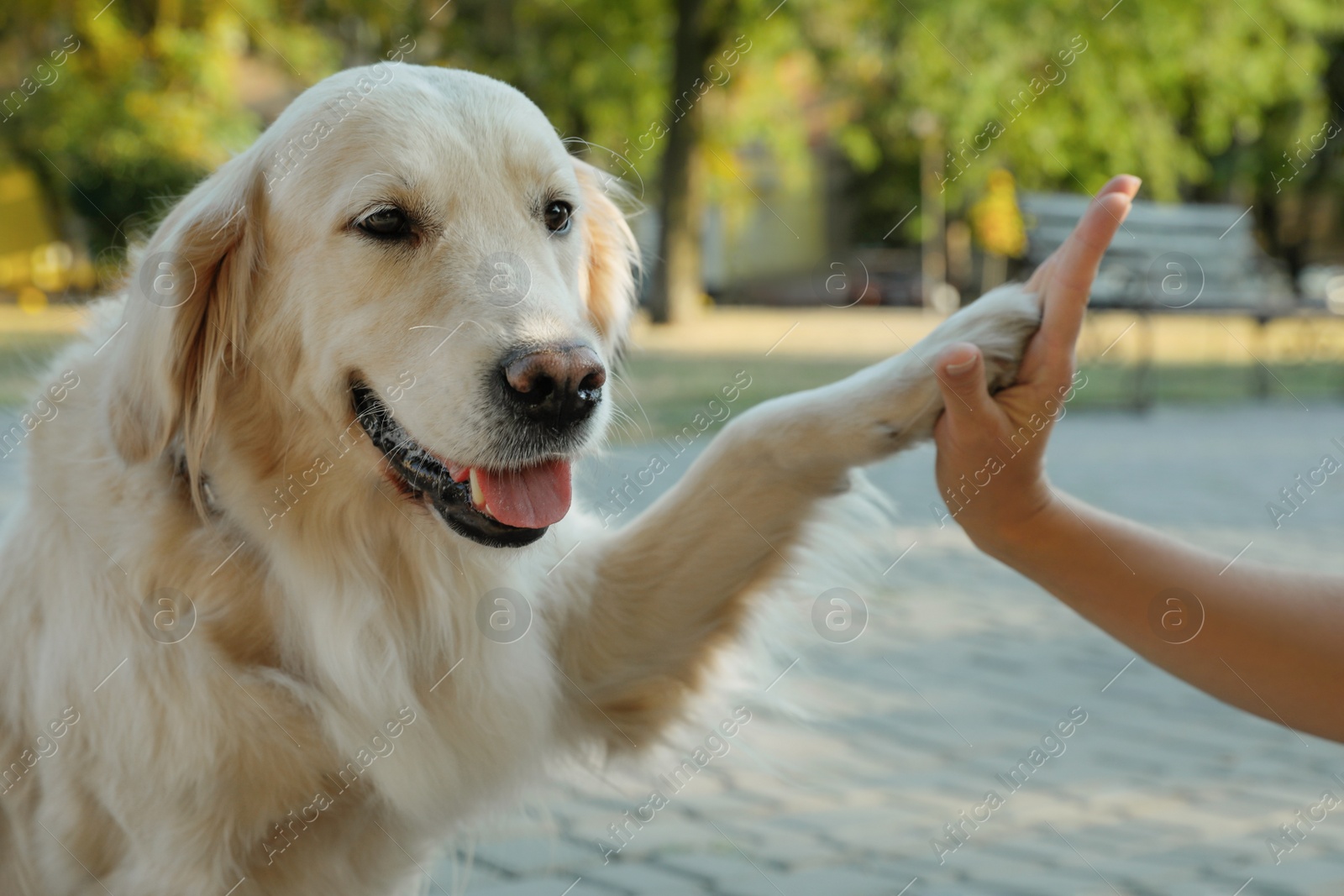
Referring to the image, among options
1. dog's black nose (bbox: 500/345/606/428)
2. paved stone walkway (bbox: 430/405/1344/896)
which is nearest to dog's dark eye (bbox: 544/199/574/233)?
dog's black nose (bbox: 500/345/606/428)

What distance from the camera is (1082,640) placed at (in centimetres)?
524

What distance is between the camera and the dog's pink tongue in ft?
8.19

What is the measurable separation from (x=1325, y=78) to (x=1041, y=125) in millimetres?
20168

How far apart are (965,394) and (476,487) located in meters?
0.95

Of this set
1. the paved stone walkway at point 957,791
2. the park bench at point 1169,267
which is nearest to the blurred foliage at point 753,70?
the park bench at point 1169,267

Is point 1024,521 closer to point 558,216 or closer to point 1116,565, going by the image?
point 1116,565

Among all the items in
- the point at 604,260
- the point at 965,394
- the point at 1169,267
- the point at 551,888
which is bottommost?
the point at 1169,267

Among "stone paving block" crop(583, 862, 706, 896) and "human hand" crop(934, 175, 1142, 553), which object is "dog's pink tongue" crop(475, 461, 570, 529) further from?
"stone paving block" crop(583, 862, 706, 896)

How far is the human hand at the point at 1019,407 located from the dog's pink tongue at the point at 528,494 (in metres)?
0.75

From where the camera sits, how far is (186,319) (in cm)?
261

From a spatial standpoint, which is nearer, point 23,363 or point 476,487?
point 476,487

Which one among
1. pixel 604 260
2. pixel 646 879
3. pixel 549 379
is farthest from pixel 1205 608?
pixel 604 260

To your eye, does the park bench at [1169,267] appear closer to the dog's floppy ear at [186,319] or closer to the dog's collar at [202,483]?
the dog's floppy ear at [186,319]

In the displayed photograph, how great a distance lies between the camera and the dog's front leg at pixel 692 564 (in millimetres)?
2721
